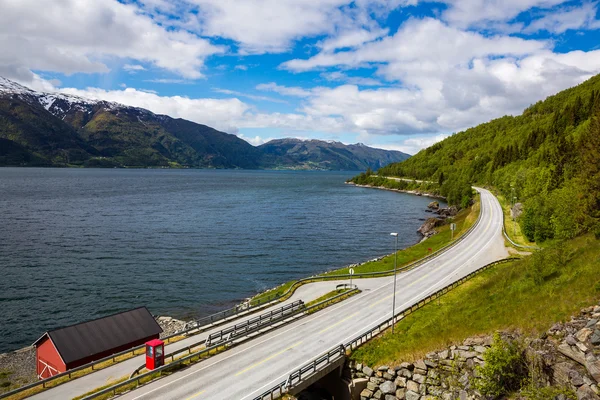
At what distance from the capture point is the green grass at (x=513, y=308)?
25375 millimetres

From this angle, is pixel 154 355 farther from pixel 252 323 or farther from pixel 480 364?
pixel 480 364

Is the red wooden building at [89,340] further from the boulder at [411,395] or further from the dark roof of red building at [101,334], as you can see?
the boulder at [411,395]

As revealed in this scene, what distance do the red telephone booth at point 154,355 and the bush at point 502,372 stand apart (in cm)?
2226

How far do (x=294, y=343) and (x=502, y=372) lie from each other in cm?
1671

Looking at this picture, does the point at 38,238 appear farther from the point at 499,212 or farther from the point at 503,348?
the point at 499,212

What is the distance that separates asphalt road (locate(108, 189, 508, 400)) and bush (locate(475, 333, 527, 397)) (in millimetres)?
13243

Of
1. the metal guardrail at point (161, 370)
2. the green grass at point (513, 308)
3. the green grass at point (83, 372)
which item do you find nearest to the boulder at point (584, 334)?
the green grass at point (513, 308)

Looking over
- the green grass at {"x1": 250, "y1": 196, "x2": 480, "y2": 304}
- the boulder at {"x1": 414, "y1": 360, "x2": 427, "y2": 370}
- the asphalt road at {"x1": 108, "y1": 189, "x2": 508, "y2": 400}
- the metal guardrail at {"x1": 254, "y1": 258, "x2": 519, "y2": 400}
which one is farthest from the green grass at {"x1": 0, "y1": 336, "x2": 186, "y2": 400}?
the boulder at {"x1": 414, "y1": 360, "x2": 427, "y2": 370}

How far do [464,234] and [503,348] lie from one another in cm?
6032

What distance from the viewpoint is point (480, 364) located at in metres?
25.1

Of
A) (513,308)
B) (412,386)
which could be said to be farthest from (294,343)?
(513,308)

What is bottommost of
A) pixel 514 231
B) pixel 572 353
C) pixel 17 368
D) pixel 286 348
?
pixel 17 368

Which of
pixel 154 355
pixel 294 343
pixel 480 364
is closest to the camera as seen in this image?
pixel 480 364

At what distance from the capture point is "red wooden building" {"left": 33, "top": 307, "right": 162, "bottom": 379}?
3356 centimetres
